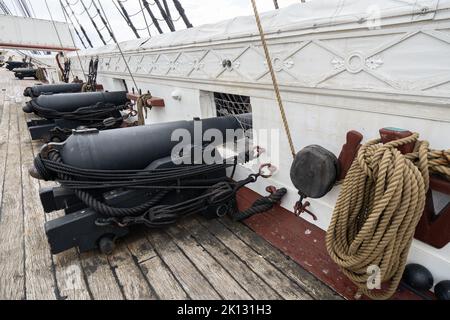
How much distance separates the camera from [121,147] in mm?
1754

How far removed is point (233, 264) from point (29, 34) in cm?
2526

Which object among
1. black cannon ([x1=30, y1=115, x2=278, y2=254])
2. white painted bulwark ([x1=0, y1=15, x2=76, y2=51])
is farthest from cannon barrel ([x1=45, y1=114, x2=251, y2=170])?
white painted bulwark ([x1=0, y1=15, x2=76, y2=51])

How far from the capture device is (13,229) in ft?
6.46

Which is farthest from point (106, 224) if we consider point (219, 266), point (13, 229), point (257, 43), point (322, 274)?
point (257, 43)

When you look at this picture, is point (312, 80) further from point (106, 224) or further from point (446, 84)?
point (106, 224)

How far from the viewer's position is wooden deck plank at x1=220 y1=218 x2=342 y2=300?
1.34 metres

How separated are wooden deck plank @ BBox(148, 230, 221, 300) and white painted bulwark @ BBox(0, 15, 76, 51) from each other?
2066cm

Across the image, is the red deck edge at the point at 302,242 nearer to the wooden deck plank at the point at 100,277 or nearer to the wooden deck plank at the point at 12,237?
the wooden deck plank at the point at 100,277

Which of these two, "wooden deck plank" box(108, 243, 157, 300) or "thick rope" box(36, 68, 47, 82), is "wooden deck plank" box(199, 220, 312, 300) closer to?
"wooden deck plank" box(108, 243, 157, 300)

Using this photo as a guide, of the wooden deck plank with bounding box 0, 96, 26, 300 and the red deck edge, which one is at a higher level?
the wooden deck plank with bounding box 0, 96, 26, 300

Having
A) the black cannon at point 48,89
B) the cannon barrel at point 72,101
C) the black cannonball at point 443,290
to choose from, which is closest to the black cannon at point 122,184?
the black cannonball at point 443,290
